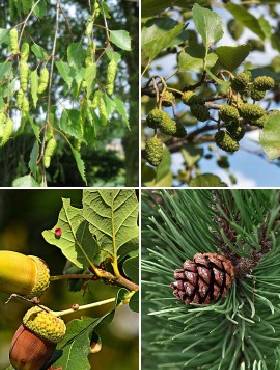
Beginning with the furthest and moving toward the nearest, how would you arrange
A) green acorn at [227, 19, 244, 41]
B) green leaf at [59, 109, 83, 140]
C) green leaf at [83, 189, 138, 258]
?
green acorn at [227, 19, 244, 41]
green leaf at [59, 109, 83, 140]
green leaf at [83, 189, 138, 258]

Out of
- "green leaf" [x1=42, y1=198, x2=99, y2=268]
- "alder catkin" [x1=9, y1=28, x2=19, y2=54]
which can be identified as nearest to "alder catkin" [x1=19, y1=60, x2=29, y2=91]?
"alder catkin" [x1=9, y1=28, x2=19, y2=54]

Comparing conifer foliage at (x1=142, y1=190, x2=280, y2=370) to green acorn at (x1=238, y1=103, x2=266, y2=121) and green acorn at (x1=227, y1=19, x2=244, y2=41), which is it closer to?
green acorn at (x1=238, y1=103, x2=266, y2=121)

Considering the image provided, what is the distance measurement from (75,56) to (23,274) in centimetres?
26

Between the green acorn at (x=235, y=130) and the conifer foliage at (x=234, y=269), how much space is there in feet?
0.16

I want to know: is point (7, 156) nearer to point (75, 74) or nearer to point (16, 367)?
point (75, 74)

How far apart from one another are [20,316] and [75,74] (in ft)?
0.89

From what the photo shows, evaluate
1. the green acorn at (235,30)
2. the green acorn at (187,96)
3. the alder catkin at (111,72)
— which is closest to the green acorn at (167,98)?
the green acorn at (187,96)

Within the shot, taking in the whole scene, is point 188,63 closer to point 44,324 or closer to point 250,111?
point 250,111

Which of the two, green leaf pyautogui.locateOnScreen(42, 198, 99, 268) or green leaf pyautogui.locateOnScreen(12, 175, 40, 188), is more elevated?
green leaf pyautogui.locateOnScreen(12, 175, 40, 188)

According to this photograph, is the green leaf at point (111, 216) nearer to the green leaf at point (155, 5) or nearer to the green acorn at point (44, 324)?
the green acorn at point (44, 324)

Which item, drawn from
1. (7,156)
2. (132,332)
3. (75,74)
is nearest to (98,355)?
(132,332)

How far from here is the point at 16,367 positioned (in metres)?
0.74

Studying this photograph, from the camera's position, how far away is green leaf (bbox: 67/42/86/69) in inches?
33.5

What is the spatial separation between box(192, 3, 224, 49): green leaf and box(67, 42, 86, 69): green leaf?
0.56 ft
